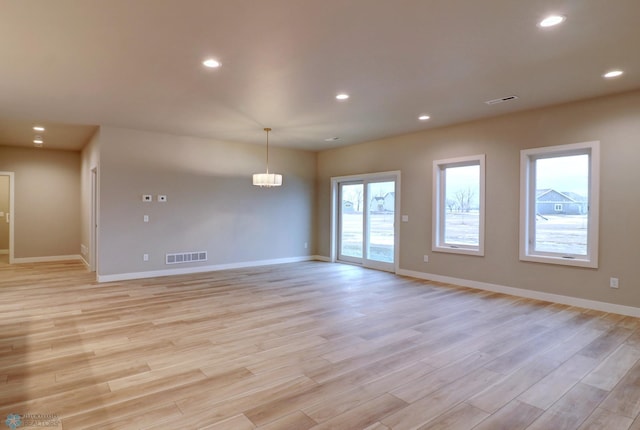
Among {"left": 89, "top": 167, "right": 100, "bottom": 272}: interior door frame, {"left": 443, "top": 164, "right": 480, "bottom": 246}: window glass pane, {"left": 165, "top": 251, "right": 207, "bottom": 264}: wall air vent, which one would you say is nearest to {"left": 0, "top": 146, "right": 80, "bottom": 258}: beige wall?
{"left": 89, "top": 167, "right": 100, "bottom": 272}: interior door frame

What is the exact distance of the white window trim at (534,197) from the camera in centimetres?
464

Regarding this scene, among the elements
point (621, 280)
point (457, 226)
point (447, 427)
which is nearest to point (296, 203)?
point (457, 226)

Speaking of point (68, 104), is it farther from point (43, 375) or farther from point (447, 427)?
point (447, 427)

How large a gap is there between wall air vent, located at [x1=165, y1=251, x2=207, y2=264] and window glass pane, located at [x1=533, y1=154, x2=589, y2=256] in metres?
6.12

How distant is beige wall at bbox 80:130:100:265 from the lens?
6.76 metres

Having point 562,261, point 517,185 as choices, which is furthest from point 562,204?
point 562,261

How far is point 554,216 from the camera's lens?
5137mm

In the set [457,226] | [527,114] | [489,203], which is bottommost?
[457,226]

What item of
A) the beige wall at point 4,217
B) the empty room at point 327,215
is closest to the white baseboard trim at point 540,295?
the empty room at point 327,215

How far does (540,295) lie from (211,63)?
5378mm

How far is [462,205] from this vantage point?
6.23 metres

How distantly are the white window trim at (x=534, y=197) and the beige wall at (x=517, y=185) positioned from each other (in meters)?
0.07

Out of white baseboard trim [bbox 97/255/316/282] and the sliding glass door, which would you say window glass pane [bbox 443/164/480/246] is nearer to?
the sliding glass door

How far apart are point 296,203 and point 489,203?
4.55m
